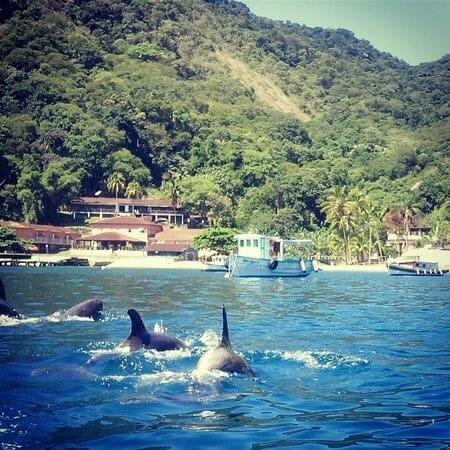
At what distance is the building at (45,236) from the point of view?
8750cm

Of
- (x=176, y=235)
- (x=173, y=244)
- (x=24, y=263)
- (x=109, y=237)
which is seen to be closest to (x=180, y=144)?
(x=176, y=235)

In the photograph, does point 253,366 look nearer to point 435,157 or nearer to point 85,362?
point 85,362

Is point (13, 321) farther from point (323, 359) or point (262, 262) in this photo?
point (262, 262)

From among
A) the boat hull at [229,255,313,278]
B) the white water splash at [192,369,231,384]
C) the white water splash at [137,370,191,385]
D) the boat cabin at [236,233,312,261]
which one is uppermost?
the boat cabin at [236,233,312,261]

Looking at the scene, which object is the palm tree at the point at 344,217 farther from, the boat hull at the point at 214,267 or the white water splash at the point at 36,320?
the white water splash at the point at 36,320

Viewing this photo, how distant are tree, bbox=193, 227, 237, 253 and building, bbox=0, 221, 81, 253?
18046 millimetres

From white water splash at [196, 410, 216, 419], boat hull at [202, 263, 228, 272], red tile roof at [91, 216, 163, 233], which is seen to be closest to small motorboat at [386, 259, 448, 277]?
boat hull at [202, 263, 228, 272]

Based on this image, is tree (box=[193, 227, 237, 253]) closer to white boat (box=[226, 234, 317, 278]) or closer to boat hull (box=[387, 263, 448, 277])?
boat hull (box=[387, 263, 448, 277])

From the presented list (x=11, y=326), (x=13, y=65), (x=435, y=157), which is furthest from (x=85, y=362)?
(x=13, y=65)

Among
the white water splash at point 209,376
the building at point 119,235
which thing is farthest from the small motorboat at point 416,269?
the white water splash at point 209,376

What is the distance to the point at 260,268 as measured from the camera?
58.0 metres

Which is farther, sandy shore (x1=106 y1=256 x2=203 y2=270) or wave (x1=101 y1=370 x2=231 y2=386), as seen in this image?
sandy shore (x1=106 y1=256 x2=203 y2=270)

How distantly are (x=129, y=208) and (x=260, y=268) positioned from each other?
56018 mm

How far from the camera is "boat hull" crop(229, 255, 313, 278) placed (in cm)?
5762
